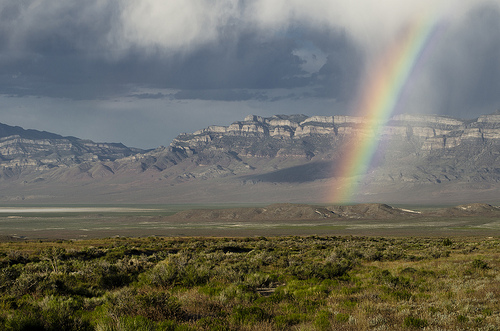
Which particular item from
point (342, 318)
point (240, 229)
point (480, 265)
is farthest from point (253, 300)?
point (240, 229)

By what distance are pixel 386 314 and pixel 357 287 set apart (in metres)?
5.30

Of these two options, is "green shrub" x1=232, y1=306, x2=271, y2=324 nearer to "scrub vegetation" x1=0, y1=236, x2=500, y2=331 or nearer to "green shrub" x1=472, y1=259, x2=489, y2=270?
"scrub vegetation" x1=0, y1=236, x2=500, y2=331

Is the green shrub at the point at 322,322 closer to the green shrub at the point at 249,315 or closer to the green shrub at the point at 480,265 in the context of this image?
the green shrub at the point at 249,315

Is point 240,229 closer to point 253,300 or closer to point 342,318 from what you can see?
point 253,300

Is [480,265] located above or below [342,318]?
below

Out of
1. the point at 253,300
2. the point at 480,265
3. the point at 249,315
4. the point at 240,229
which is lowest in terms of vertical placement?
the point at 240,229

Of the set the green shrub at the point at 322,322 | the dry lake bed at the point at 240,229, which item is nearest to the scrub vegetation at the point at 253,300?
the green shrub at the point at 322,322

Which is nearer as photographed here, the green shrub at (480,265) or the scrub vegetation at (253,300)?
the scrub vegetation at (253,300)

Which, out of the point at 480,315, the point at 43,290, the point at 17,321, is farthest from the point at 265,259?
the point at 17,321

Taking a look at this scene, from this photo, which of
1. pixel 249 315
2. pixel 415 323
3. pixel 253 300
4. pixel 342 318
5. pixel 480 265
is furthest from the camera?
pixel 480 265

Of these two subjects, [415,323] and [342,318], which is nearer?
[415,323]

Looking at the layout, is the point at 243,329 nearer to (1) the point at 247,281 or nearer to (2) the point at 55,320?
(2) the point at 55,320

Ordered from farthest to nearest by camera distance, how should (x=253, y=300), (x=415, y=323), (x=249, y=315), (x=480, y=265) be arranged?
(x=480, y=265)
(x=253, y=300)
(x=249, y=315)
(x=415, y=323)

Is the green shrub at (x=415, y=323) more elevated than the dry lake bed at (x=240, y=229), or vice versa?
the green shrub at (x=415, y=323)
